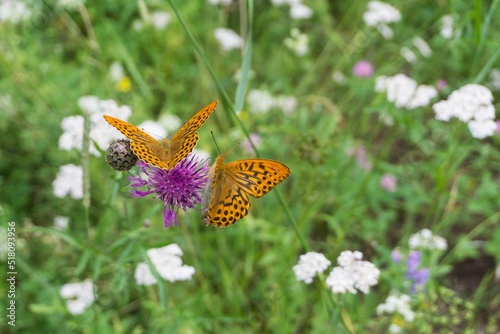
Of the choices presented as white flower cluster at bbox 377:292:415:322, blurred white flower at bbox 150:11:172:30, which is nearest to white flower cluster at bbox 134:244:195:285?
white flower cluster at bbox 377:292:415:322

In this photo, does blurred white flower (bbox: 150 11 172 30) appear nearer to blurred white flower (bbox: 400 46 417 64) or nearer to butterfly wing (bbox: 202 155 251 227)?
blurred white flower (bbox: 400 46 417 64)

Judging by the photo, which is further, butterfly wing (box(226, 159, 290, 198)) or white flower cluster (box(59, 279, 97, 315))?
white flower cluster (box(59, 279, 97, 315))

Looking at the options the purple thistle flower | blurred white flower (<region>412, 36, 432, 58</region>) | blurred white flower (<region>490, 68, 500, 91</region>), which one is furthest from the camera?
blurred white flower (<region>490, 68, 500, 91</region>)

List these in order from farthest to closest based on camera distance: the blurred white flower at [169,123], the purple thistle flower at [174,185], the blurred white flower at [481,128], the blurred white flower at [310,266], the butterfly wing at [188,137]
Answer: the blurred white flower at [169,123] < the blurred white flower at [481,128] < the blurred white flower at [310,266] < the purple thistle flower at [174,185] < the butterfly wing at [188,137]

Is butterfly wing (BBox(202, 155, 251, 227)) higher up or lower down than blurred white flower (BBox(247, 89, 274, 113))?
lower down

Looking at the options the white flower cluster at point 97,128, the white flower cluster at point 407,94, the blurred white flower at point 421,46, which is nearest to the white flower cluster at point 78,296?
the white flower cluster at point 97,128

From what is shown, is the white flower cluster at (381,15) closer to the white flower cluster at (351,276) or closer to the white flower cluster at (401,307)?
the white flower cluster at (401,307)

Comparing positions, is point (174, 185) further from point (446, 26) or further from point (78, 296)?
point (446, 26)
